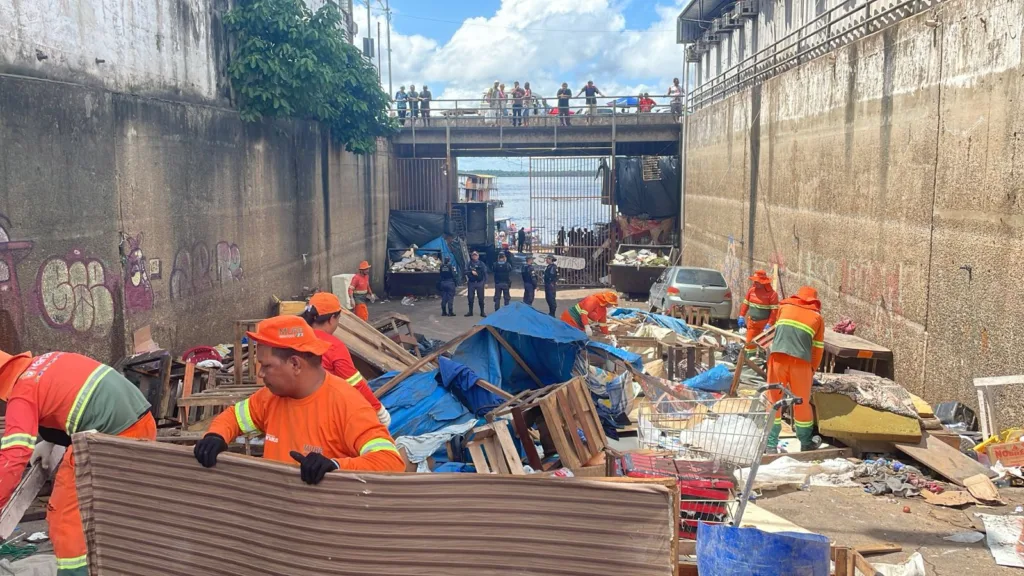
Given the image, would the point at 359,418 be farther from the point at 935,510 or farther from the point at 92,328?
the point at 92,328

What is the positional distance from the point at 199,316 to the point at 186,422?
4.10 m

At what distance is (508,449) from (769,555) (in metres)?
2.74

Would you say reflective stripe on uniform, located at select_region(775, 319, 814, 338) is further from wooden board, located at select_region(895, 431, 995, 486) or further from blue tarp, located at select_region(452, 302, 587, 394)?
blue tarp, located at select_region(452, 302, 587, 394)

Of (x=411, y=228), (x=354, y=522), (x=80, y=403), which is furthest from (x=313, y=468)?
(x=411, y=228)

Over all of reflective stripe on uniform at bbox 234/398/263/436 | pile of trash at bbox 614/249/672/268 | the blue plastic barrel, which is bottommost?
pile of trash at bbox 614/249/672/268

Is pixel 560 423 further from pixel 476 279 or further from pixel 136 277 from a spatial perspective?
pixel 476 279

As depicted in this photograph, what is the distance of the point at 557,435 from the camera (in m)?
6.36

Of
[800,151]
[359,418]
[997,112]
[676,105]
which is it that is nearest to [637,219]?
[676,105]

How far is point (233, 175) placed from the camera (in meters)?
13.1

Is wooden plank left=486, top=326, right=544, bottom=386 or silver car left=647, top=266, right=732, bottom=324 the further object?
silver car left=647, top=266, right=732, bottom=324

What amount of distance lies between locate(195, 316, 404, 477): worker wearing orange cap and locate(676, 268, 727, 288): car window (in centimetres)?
1334

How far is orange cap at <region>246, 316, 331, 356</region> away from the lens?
3.47 metres

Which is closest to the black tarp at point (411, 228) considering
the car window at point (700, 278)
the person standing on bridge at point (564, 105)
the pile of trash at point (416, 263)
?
the pile of trash at point (416, 263)

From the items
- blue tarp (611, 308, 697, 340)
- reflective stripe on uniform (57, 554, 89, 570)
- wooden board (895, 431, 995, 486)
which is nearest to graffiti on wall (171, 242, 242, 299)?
blue tarp (611, 308, 697, 340)
